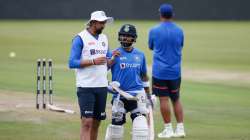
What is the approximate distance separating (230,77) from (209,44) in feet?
44.9

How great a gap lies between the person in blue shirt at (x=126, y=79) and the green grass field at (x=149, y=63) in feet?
7.06

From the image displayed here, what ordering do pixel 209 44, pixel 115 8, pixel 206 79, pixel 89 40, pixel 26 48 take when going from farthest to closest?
1. pixel 115 8
2. pixel 209 44
3. pixel 26 48
4. pixel 206 79
5. pixel 89 40

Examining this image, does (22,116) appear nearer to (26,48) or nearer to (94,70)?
(94,70)

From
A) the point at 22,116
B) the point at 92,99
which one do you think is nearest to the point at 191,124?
the point at 22,116

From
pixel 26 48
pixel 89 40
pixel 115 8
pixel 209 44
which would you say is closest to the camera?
pixel 89 40

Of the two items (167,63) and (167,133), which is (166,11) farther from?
(167,133)

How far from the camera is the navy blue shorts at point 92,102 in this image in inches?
507

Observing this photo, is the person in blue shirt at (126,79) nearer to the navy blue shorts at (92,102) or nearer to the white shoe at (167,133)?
the navy blue shorts at (92,102)

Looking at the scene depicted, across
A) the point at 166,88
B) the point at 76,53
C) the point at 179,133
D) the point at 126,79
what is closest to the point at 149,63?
the point at 166,88

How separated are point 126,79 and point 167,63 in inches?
105

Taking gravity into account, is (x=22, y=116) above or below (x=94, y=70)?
below

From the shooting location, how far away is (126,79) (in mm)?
13211

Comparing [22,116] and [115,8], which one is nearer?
[22,116]

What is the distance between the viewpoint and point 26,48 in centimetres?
3781
